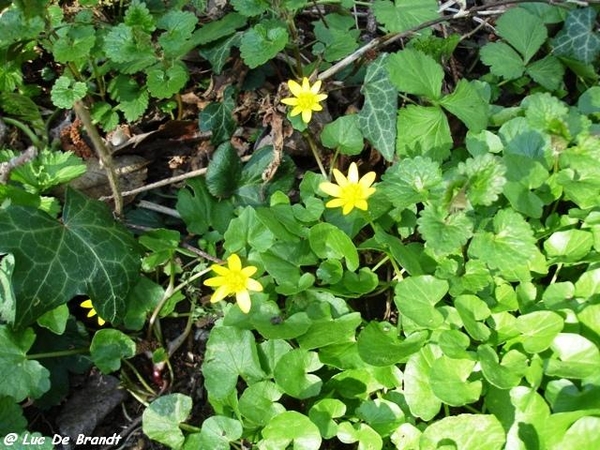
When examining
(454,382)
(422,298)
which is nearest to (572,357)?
(454,382)

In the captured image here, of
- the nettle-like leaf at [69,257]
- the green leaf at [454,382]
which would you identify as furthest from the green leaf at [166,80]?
the green leaf at [454,382]

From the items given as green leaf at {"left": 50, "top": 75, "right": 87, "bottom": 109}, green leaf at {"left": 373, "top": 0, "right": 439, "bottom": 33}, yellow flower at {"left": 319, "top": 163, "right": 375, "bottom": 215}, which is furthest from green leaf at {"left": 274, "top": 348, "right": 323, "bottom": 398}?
green leaf at {"left": 373, "top": 0, "right": 439, "bottom": 33}

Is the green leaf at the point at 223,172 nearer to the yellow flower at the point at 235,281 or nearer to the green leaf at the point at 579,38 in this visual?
the yellow flower at the point at 235,281

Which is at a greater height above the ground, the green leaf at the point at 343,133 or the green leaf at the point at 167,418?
the green leaf at the point at 343,133

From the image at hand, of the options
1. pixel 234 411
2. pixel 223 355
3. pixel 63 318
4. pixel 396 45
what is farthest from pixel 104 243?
pixel 396 45

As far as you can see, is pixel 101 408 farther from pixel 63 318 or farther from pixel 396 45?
pixel 396 45

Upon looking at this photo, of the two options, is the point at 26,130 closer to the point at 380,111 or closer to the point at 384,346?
the point at 380,111
